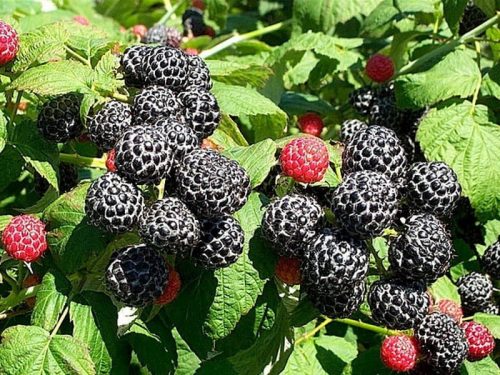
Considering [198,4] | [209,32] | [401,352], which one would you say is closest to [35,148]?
[401,352]

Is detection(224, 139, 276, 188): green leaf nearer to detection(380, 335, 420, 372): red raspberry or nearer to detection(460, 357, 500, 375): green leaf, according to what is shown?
detection(380, 335, 420, 372): red raspberry

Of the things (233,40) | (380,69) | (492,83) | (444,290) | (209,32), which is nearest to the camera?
(444,290)

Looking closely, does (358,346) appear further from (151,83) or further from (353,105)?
(151,83)

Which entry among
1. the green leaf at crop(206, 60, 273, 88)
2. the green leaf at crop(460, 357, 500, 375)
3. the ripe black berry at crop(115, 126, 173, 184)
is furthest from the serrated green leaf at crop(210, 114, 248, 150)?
the green leaf at crop(460, 357, 500, 375)

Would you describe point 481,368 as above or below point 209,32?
below

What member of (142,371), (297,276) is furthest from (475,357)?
(142,371)

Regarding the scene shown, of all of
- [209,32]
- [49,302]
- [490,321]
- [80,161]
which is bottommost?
[490,321]

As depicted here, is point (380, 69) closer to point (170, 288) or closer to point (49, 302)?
point (170, 288)
